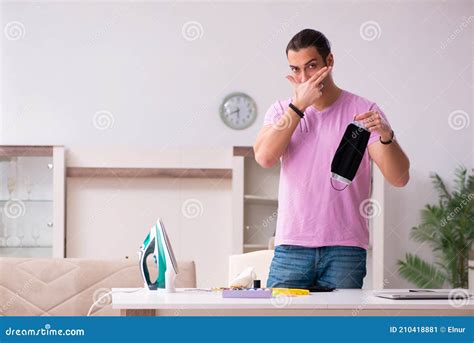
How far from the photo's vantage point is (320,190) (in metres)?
2.35

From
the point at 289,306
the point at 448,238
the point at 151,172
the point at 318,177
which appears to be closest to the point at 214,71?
the point at 151,172

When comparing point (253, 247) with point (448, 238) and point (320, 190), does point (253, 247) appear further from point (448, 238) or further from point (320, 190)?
point (320, 190)

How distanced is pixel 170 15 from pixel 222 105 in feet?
2.59

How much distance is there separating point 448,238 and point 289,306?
448 centimetres

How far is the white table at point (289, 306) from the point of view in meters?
1.97

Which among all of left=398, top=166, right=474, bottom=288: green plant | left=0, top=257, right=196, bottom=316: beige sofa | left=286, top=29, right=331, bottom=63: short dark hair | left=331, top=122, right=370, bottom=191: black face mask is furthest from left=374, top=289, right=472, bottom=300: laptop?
left=398, top=166, right=474, bottom=288: green plant

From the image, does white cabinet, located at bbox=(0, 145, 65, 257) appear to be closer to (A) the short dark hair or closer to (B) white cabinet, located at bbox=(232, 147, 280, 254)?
(B) white cabinet, located at bbox=(232, 147, 280, 254)

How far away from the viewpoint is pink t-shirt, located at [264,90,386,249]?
2.33 metres

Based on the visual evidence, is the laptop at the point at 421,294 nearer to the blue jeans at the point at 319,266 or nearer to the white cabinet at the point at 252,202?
the blue jeans at the point at 319,266

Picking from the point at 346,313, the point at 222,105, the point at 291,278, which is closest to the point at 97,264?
the point at 291,278

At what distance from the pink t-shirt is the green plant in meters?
3.99

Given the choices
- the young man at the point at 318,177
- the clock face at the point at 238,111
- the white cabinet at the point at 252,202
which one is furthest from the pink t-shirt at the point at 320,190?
the clock face at the point at 238,111

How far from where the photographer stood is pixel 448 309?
2.07 metres
